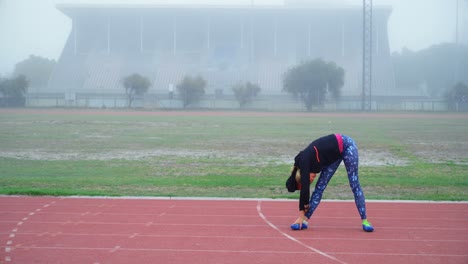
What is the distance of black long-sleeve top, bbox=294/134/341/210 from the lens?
23.2ft

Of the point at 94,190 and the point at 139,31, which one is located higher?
the point at 139,31

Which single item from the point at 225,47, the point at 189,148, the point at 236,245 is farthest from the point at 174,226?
the point at 225,47

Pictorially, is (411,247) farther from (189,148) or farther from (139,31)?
(139,31)

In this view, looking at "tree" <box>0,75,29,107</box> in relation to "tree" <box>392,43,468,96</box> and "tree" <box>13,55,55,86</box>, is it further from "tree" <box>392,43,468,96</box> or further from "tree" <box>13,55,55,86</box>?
"tree" <box>392,43,468,96</box>

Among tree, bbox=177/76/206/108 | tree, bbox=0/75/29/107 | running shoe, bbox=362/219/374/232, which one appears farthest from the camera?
tree, bbox=177/76/206/108

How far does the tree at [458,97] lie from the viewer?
61438 millimetres

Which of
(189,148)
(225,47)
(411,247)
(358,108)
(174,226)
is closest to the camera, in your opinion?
(411,247)

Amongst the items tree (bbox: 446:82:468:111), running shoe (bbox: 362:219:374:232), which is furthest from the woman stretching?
tree (bbox: 446:82:468:111)

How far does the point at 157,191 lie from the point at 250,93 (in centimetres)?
5560

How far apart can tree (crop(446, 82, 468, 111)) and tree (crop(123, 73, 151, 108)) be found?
34.2 metres

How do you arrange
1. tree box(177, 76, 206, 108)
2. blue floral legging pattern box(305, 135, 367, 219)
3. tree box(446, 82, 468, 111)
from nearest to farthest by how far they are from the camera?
blue floral legging pattern box(305, 135, 367, 219)
tree box(446, 82, 468, 111)
tree box(177, 76, 206, 108)

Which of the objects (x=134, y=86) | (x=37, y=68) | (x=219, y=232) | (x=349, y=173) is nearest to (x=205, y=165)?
(x=219, y=232)

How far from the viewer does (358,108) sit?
6525 cm

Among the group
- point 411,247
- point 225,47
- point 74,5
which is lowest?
point 411,247
